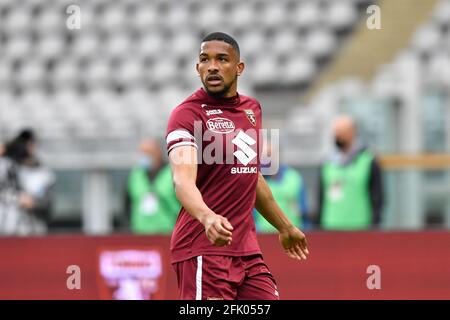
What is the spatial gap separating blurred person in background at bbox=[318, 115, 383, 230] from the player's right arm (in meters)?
4.75

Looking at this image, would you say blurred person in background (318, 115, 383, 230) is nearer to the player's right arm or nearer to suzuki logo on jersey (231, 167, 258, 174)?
suzuki logo on jersey (231, 167, 258, 174)

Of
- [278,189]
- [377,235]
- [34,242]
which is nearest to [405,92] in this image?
[278,189]

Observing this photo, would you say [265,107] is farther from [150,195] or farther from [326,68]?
[150,195]

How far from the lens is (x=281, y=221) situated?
19.2 feet

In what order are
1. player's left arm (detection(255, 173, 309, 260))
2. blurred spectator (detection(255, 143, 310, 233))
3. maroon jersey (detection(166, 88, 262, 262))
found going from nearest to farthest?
maroon jersey (detection(166, 88, 262, 262)) → player's left arm (detection(255, 173, 309, 260)) → blurred spectator (detection(255, 143, 310, 233))

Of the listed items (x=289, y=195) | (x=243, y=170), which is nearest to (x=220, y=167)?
(x=243, y=170)

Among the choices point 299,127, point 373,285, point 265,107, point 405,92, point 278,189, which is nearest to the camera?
point 373,285

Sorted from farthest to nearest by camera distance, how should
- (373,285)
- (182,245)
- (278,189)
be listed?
(278,189) < (373,285) < (182,245)

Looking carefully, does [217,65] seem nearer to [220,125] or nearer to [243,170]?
[220,125]

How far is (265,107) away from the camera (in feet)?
55.5

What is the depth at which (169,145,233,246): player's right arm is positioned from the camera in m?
4.81

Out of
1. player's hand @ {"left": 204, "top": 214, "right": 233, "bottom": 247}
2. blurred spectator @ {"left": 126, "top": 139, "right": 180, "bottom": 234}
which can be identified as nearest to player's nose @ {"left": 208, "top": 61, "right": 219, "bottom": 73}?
player's hand @ {"left": 204, "top": 214, "right": 233, "bottom": 247}

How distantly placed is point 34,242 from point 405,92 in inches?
229
